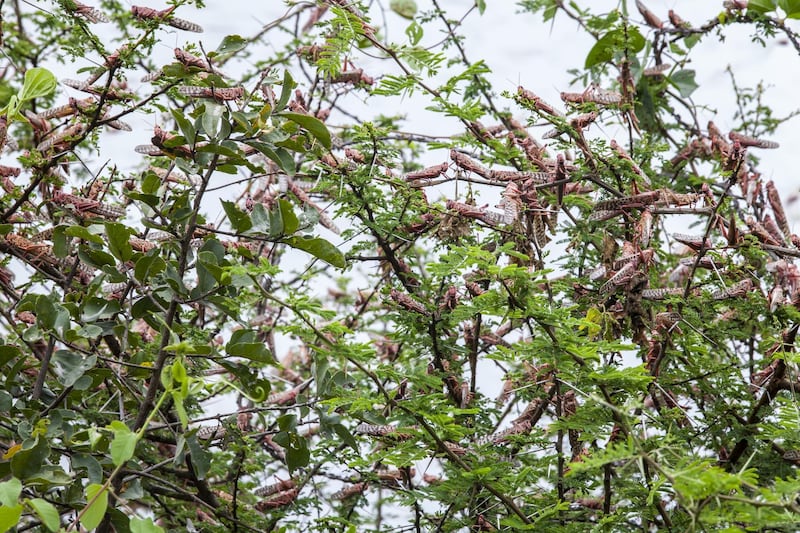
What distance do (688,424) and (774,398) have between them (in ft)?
0.49

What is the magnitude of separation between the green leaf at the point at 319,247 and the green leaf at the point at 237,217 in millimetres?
56

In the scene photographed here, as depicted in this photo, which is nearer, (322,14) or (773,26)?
(773,26)

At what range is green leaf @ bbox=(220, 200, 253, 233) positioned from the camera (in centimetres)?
94

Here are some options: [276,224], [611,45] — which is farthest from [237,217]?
[611,45]

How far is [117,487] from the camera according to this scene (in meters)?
1.03

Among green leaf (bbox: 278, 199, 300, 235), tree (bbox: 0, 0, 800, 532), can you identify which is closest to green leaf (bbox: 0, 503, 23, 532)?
tree (bbox: 0, 0, 800, 532)

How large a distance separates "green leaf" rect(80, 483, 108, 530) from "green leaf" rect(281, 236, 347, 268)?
12.7 inches

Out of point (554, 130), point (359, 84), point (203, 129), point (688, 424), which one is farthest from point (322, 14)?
point (688, 424)

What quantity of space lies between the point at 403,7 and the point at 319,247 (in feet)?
3.62

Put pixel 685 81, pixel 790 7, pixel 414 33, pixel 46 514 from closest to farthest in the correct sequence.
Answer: pixel 46 514
pixel 414 33
pixel 790 7
pixel 685 81

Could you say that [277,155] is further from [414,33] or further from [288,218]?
[414,33]

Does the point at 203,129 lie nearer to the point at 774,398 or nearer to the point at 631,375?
the point at 631,375

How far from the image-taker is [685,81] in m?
1.71

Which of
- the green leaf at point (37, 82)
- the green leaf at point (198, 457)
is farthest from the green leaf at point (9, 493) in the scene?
the green leaf at point (37, 82)
